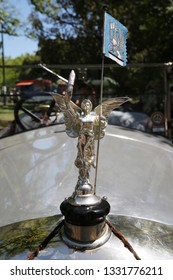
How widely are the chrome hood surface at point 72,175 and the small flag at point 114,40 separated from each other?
804mm

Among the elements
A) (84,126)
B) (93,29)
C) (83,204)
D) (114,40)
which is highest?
(93,29)

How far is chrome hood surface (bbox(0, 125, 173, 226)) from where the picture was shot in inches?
77.2

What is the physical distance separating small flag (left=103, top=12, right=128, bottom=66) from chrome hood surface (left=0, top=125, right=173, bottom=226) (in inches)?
31.6

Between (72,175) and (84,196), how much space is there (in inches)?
34.1

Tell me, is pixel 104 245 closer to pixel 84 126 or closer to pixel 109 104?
pixel 84 126

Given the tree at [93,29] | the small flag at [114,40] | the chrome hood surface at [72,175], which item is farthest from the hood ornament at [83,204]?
the tree at [93,29]

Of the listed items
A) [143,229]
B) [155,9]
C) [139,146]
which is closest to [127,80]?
[155,9]

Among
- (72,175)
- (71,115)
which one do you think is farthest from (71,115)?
(72,175)

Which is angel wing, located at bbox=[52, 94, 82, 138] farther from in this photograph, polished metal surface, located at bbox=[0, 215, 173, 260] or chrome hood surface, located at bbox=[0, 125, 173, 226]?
chrome hood surface, located at bbox=[0, 125, 173, 226]

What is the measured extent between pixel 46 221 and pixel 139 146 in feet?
4.53

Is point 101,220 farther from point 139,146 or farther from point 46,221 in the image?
point 139,146

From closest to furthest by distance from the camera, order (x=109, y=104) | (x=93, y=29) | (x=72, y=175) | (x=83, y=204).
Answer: (x=83, y=204) → (x=109, y=104) → (x=72, y=175) → (x=93, y=29)

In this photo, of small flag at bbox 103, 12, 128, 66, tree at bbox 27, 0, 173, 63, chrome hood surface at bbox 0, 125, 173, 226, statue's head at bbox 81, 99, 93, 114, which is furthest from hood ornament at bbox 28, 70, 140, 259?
tree at bbox 27, 0, 173, 63

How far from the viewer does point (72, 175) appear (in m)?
2.24
